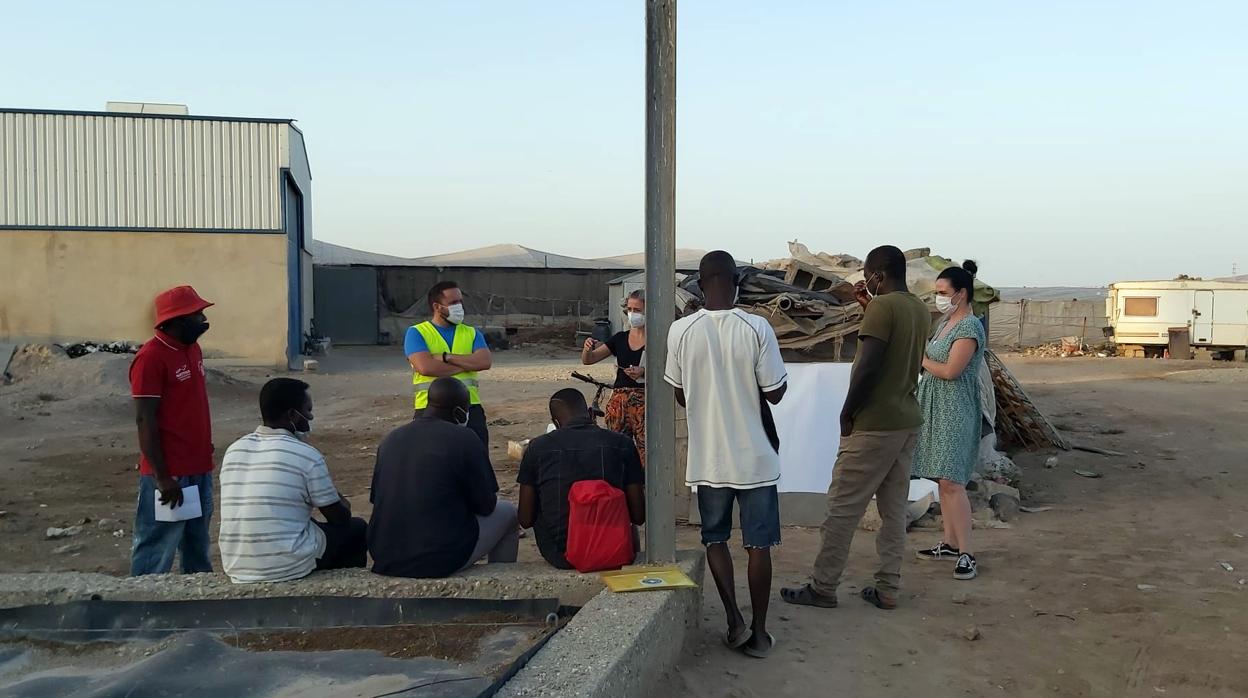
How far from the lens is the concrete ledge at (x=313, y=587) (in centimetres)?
402

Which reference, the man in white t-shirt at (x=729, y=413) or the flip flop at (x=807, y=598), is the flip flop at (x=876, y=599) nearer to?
the flip flop at (x=807, y=598)

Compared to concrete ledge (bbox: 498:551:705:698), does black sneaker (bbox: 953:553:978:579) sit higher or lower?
lower

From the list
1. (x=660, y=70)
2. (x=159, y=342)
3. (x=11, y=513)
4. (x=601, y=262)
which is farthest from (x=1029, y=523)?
(x=601, y=262)

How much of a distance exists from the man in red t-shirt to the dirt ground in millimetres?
1949

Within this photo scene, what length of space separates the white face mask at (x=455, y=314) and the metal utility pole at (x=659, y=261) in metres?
1.89

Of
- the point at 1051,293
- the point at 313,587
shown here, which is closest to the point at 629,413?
the point at 313,587

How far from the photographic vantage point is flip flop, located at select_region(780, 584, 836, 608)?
489 cm

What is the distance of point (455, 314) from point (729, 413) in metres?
2.36

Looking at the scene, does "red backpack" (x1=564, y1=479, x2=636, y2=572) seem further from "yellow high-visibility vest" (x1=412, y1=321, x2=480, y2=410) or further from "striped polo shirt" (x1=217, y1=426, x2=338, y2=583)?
"yellow high-visibility vest" (x1=412, y1=321, x2=480, y2=410)

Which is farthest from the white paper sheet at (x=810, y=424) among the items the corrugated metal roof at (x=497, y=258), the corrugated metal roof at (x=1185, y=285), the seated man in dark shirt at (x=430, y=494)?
the corrugated metal roof at (x=497, y=258)

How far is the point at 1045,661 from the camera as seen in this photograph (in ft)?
14.0

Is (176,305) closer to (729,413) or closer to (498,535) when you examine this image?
(498,535)

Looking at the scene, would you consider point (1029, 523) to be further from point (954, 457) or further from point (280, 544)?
point (280, 544)

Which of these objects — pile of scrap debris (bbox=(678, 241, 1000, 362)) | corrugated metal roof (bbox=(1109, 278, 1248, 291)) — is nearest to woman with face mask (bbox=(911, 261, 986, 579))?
pile of scrap debris (bbox=(678, 241, 1000, 362))
